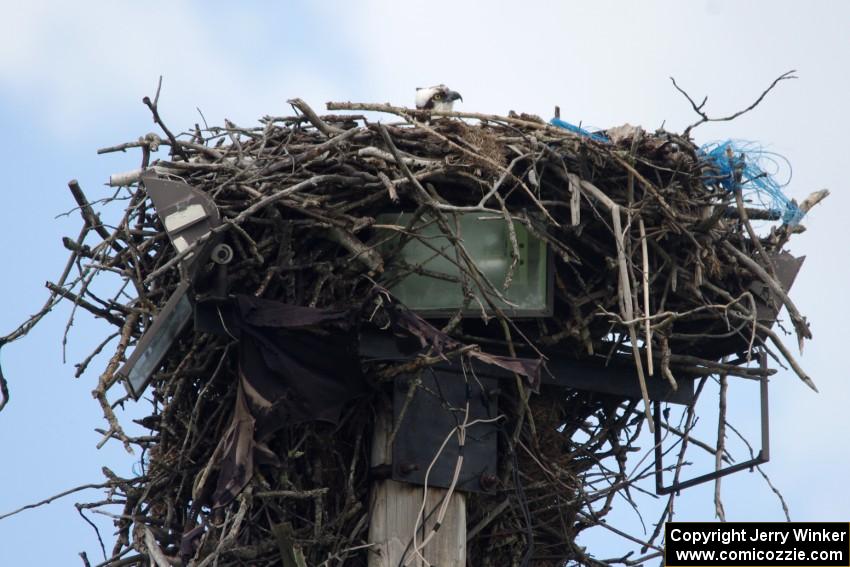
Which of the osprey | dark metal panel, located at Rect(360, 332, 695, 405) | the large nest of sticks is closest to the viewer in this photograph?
the large nest of sticks

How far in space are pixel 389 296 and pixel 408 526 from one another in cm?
89

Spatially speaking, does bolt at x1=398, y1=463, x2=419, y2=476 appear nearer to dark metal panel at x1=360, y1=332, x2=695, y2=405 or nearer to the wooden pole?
the wooden pole

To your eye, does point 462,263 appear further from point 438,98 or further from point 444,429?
point 438,98

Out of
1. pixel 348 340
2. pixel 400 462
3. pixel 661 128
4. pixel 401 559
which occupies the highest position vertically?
pixel 661 128

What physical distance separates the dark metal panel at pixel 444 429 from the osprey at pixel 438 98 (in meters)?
2.26

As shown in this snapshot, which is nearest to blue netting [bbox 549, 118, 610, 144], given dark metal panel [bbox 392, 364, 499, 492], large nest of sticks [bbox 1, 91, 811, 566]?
large nest of sticks [bbox 1, 91, 811, 566]

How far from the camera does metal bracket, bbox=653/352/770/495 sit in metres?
5.73

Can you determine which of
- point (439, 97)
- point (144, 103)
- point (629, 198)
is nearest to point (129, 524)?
point (144, 103)

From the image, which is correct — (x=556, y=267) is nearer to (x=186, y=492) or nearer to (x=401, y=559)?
(x=401, y=559)

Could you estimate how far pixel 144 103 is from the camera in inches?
201

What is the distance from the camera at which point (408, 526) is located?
5387 millimetres

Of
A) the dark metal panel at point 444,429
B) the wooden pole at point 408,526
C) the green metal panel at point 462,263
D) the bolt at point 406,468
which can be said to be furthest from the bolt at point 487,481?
the green metal panel at point 462,263

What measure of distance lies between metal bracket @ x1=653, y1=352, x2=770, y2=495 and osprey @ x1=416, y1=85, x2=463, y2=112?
7.08ft

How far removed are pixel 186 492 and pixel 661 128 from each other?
2.46m
